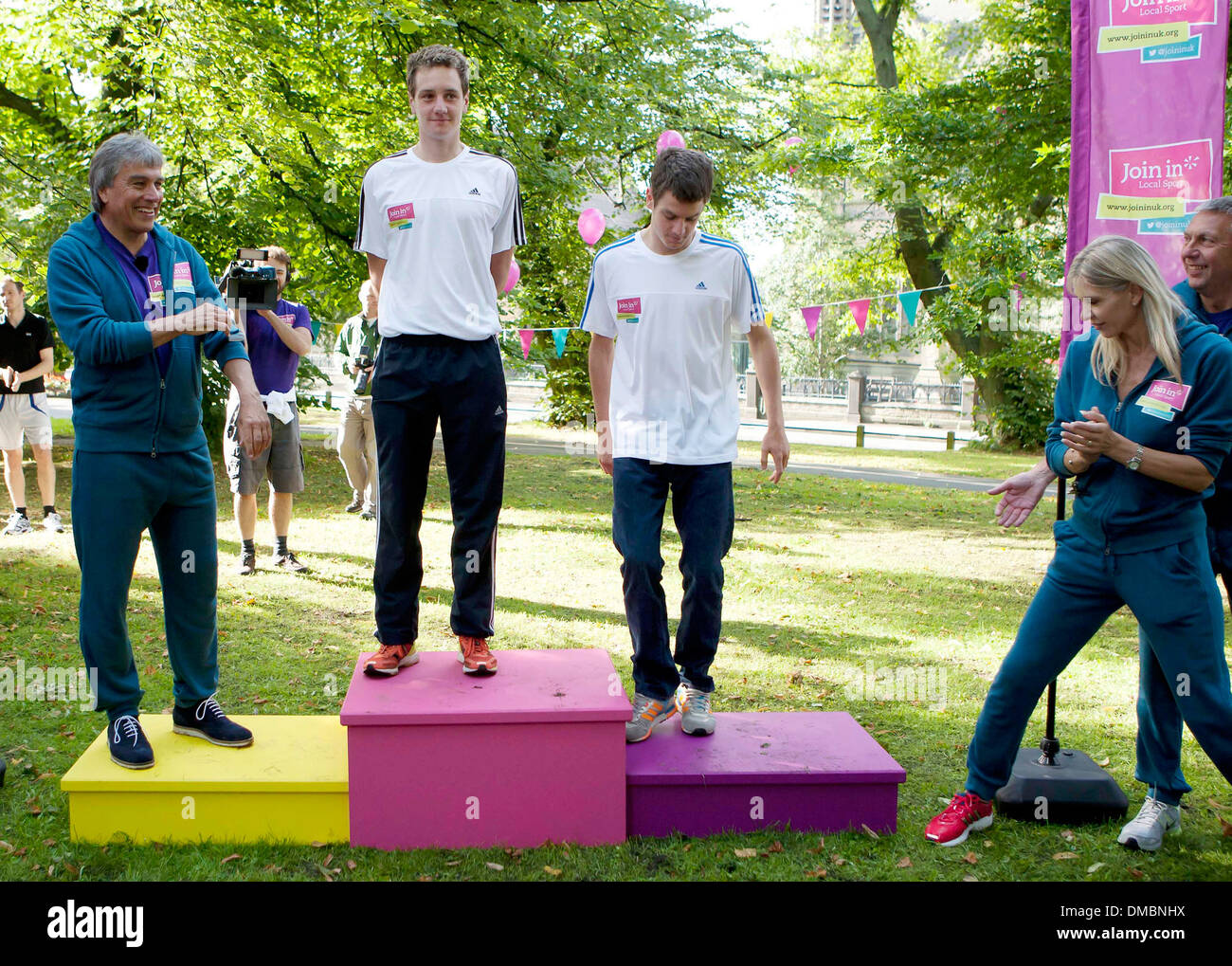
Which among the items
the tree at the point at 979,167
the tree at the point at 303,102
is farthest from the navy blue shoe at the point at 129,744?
the tree at the point at 979,167

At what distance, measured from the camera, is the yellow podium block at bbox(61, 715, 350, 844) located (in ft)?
11.3

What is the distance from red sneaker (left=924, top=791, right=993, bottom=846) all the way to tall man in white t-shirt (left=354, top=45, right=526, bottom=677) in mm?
1650

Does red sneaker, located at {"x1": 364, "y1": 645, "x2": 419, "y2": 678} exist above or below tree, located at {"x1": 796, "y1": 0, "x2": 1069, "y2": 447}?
below

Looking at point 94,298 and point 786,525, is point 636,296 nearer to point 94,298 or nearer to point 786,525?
point 94,298

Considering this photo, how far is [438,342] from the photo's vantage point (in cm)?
371

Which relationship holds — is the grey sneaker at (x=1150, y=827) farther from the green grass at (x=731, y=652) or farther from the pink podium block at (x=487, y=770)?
the pink podium block at (x=487, y=770)

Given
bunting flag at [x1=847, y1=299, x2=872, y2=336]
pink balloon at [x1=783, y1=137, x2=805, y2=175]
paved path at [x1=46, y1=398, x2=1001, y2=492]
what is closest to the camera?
paved path at [x1=46, y1=398, x2=1001, y2=492]

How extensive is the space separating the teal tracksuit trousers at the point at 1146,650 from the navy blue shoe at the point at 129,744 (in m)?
2.78

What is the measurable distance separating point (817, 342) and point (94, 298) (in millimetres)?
44179

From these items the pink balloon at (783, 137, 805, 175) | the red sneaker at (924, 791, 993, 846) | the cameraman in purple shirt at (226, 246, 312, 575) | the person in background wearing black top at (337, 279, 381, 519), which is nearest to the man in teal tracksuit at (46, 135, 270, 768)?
the red sneaker at (924, 791, 993, 846)

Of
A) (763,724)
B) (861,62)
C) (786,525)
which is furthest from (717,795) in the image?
(861,62)

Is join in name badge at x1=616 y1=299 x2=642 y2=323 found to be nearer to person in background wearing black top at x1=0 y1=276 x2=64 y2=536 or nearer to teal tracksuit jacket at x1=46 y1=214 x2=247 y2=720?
teal tracksuit jacket at x1=46 y1=214 x2=247 y2=720

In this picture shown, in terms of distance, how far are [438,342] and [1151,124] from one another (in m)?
2.94

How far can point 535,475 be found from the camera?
1448 centimetres
